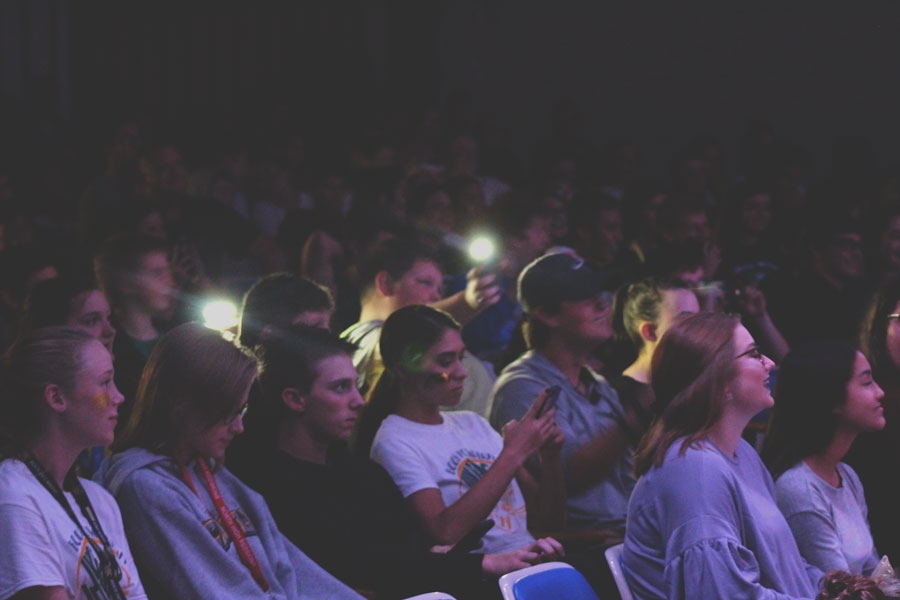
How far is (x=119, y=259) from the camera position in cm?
423

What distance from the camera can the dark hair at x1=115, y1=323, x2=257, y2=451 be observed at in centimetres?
287

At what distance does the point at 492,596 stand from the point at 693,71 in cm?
617

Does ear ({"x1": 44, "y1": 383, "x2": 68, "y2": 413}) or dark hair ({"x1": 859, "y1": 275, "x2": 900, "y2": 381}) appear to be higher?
ear ({"x1": 44, "y1": 383, "x2": 68, "y2": 413})

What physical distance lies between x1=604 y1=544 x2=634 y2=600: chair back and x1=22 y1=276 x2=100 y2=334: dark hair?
1826mm

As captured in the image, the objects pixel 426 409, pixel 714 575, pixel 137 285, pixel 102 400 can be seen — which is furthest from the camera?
pixel 137 285

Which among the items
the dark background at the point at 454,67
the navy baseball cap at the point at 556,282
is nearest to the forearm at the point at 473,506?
the navy baseball cap at the point at 556,282

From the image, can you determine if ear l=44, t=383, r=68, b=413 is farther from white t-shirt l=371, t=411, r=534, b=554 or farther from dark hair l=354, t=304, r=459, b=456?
dark hair l=354, t=304, r=459, b=456

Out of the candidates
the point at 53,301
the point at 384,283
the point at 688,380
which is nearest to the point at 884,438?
the point at 688,380

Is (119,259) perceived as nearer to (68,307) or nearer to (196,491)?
(68,307)

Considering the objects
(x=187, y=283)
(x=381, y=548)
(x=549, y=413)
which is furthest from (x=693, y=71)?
(x=381, y=548)

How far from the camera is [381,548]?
317cm

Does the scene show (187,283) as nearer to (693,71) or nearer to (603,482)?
(603,482)

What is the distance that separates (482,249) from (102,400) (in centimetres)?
296

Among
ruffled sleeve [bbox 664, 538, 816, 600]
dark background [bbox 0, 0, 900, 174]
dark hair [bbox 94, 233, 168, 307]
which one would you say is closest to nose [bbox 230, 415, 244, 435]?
ruffled sleeve [bbox 664, 538, 816, 600]
